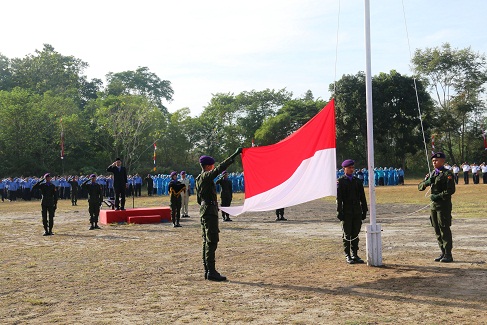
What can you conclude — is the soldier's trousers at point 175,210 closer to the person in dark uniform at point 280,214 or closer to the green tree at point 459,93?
the person in dark uniform at point 280,214

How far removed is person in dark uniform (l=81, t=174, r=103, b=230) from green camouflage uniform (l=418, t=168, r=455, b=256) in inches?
492

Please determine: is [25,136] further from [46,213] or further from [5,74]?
[46,213]

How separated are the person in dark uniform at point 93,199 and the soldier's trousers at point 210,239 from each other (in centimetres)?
1057

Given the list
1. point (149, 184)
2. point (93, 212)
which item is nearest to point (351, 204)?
point (93, 212)

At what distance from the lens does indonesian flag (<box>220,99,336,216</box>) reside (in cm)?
971

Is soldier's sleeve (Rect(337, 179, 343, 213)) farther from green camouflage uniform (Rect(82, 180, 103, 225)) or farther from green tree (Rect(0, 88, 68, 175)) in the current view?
green tree (Rect(0, 88, 68, 175))

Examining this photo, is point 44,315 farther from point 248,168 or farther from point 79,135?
point 79,135

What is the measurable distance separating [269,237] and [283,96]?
61499 millimetres

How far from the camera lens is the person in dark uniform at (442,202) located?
33.5 feet

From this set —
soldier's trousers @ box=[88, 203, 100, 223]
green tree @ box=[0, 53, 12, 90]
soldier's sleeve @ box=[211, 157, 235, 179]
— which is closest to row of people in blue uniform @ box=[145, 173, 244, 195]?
soldier's trousers @ box=[88, 203, 100, 223]

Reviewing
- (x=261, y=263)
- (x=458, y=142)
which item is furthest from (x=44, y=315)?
(x=458, y=142)

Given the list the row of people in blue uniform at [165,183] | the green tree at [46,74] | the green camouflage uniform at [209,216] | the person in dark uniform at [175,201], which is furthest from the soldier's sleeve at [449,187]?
the green tree at [46,74]

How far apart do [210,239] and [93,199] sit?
1112 cm

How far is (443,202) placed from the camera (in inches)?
405
